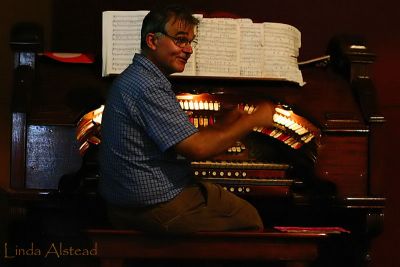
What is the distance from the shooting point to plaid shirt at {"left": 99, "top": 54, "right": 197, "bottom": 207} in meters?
2.52

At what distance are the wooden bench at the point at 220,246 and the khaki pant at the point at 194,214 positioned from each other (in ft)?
0.16

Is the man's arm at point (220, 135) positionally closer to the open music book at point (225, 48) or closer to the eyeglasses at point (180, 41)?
the eyeglasses at point (180, 41)

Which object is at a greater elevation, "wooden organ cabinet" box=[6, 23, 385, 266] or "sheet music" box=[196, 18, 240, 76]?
"sheet music" box=[196, 18, 240, 76]

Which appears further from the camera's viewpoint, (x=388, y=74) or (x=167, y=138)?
(x=388, y=74)

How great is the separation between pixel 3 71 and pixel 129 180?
2.00 metres

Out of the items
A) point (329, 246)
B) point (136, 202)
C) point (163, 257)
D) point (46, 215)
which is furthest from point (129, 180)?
point (329, 246)

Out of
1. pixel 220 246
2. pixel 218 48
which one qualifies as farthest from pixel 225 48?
pixel 220 246

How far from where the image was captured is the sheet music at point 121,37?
326 centimetres

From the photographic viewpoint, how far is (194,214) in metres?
2.67

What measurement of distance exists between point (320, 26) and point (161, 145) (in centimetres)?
226

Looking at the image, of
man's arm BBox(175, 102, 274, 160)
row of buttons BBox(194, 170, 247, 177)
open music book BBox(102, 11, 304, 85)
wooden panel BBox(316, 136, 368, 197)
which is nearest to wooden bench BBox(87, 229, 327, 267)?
man's arm BBox(175, 102, 274, 160)

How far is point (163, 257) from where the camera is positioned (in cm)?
265

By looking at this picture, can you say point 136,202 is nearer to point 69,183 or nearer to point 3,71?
point 69,183

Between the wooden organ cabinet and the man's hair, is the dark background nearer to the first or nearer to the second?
the wooden organ cabinet
